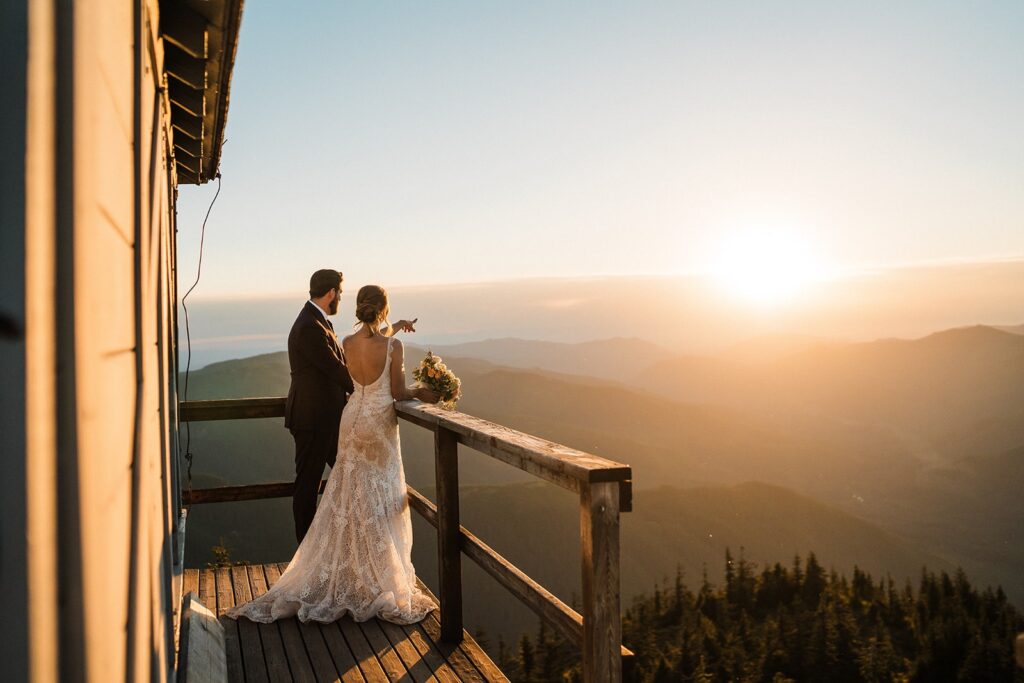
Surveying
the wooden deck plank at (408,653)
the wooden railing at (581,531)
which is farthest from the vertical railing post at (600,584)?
the wooden deck plank at (408,653)

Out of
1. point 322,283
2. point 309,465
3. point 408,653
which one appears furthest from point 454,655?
point 322,283

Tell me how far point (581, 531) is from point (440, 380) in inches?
94.7

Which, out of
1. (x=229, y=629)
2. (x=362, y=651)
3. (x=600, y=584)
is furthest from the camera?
(x=229, y=629)

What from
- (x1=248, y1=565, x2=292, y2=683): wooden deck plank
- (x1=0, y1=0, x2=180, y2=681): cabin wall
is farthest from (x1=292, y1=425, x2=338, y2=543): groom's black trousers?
(x1=0, y1=0, x2=180, y2=681): cabin wall

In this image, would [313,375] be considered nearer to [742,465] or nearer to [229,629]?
[229,629]

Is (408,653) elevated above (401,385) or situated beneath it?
situated beneath

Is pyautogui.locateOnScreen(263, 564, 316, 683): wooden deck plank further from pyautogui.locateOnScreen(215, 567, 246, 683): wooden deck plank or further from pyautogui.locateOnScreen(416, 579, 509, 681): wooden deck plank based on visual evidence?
pyautogui.locateOnScreen(416, 579, 509, 681): wooden deck plank

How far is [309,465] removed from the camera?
591 centimetres

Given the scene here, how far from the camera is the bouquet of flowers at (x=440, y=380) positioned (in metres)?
5.31

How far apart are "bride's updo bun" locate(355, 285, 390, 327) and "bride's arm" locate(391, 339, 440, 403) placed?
0.21 metres

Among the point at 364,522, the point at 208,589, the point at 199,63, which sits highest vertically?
the point at 199,63

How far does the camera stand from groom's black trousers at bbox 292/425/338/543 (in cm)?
591

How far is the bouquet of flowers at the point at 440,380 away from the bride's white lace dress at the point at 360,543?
0.82 feet

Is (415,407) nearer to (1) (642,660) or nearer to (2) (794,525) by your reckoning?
(1) (642,660)
